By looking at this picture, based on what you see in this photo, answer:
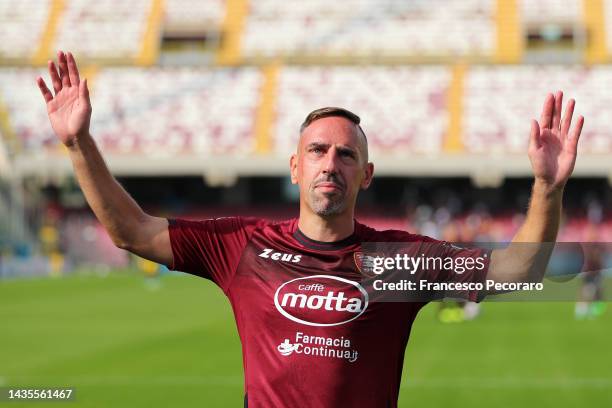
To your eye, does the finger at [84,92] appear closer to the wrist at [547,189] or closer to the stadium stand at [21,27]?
the wrist at [547,189]

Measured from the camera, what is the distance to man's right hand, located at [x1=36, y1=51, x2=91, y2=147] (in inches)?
153

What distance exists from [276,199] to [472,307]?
2265cm

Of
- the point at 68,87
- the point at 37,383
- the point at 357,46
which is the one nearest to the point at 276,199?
the point at 357,46

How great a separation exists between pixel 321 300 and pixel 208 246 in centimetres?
54

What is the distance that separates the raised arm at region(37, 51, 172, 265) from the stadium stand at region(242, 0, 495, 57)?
38622 mm

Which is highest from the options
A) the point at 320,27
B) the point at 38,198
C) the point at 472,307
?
the point at 320,27

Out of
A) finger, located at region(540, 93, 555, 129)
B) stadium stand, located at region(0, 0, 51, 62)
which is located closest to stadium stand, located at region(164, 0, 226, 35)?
stadium stand, located at region(0, 0, 51, 62)

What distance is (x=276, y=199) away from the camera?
41875 mm

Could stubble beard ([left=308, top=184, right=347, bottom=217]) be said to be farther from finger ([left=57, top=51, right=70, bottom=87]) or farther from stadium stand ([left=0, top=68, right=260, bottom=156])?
stadium stand ([left=0, top=68, right=260, bottom=156])

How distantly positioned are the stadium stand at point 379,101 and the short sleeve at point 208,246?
34.8 meters

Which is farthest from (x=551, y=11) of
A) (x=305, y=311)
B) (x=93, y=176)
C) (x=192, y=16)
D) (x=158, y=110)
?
(x=93, y=176)

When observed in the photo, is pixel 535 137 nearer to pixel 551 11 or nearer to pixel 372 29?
pixel 372 29

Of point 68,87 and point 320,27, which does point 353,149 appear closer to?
point 68,87

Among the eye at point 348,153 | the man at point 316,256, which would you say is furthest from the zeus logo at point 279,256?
the eye at point 348,153
